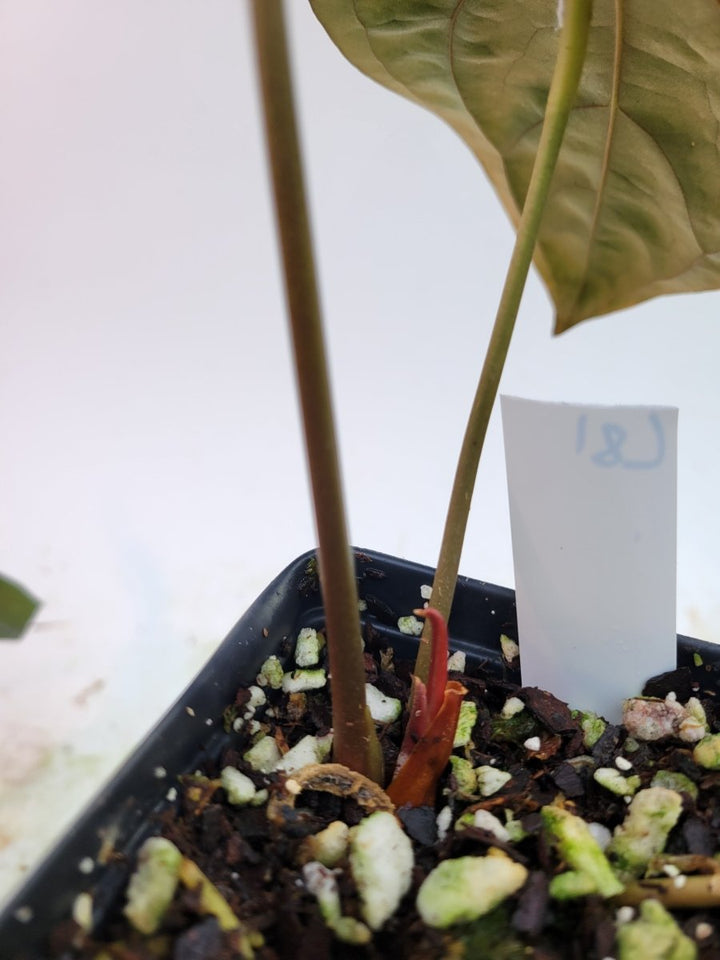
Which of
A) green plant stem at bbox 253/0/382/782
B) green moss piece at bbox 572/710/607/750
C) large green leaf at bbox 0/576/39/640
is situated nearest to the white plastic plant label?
green moss piece at bbox 572/710/607/750

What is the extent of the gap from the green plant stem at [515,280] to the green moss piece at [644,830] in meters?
0.10

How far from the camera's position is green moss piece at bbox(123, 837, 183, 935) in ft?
0.87

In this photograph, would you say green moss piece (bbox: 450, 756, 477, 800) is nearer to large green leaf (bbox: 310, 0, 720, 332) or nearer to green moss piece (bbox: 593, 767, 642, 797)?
green moss piece (bbox: 593, 767, 642, 797)

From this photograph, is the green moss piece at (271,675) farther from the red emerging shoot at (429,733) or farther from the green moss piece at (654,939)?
the green moss piece at (654,939)

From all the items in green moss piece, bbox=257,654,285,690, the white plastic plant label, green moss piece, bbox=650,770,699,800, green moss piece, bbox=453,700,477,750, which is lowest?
green moss piece, bbox=650,770,699,800

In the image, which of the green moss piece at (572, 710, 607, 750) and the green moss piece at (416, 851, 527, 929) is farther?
the green moss piece at (572, 710, 607, 750)

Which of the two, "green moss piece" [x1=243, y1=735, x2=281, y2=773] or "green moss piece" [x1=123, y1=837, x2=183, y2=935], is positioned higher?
"green moss piece" [x1=123, y1=837, x2=183, y2=935]

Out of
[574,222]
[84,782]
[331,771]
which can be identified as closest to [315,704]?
[331,771]

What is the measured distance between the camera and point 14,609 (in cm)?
22

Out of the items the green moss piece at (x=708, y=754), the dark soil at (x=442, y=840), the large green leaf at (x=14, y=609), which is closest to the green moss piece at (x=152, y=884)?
the dark soil at (x=442, y=840)

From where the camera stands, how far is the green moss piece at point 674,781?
0.35 meters

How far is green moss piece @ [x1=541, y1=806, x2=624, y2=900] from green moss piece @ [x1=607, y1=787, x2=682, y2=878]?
1 cm

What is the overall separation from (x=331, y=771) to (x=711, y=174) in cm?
32

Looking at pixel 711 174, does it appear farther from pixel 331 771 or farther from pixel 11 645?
pixel 11 645
